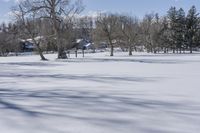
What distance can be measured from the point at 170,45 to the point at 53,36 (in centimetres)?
4071

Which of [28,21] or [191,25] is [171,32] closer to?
[191,25]

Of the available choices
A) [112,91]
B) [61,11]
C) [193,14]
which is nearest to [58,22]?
[61,11]

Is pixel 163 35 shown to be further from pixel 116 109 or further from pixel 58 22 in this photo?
pixel 116 109

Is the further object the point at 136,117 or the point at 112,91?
the point at 112,91

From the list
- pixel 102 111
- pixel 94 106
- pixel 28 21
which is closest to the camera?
pixel 102 111

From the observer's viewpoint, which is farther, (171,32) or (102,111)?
(171,32)

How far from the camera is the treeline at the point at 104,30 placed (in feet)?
156

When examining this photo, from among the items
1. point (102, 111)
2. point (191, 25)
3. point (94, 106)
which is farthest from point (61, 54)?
point (191, 25)

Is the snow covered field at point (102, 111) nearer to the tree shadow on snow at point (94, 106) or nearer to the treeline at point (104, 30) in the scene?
the tree shadow on snow at point (94, 106)

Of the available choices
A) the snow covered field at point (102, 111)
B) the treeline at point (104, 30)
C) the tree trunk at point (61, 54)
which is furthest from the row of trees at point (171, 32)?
the snow covered field at point (102, 111)

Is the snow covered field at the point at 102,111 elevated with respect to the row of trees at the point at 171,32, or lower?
lower

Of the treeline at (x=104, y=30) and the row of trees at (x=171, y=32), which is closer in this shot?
the treeline at (x=104, y=30)

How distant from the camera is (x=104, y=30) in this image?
64.4 metres

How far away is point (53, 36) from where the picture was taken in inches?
1928
